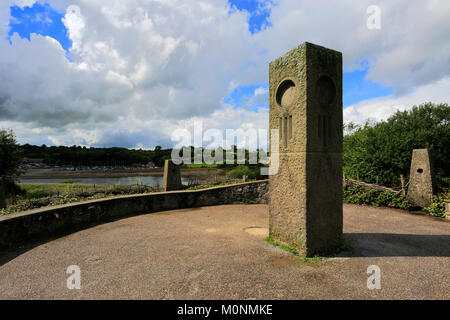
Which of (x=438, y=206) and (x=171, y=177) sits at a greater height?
(x=171, y=177)

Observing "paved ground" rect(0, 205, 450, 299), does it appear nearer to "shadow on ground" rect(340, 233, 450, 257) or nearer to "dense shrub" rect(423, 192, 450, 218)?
"shadow on ground" rect(340, 233, 450, 257)

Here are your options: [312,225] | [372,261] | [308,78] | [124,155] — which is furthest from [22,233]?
[124,155]

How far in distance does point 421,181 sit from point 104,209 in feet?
35.2

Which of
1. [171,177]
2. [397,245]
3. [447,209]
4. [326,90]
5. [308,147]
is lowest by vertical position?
[397,245]

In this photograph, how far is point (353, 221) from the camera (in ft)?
21.2

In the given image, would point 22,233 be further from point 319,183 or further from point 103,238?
point 319,183

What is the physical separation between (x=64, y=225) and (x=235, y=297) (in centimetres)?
487

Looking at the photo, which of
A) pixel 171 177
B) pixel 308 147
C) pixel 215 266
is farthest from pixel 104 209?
pixel 308 147

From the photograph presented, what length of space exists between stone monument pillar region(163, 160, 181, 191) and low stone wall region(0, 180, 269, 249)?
2.58 metres

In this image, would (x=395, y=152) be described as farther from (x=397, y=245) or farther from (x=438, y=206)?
(x=397, y=245)

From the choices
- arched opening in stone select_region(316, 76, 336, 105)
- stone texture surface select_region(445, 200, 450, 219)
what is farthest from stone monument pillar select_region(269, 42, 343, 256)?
stone texture surface select_region(445, 200, 450, 219)

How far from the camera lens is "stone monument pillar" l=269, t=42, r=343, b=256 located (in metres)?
3.85

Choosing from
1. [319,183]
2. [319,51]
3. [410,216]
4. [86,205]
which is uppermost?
[319,51]

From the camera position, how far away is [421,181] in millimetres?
7922
